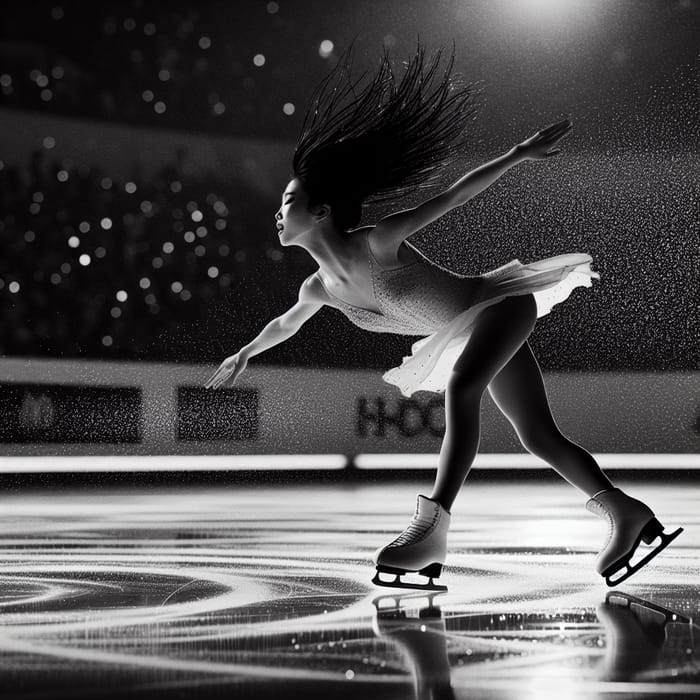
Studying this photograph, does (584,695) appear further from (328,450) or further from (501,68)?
(501,68)

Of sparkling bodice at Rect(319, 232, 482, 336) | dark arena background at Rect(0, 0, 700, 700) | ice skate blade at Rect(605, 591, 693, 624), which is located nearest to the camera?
ice skate blade at Rect(605, 591, 693, 624)

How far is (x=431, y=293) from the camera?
3.43 m

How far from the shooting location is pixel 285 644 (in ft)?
7.97

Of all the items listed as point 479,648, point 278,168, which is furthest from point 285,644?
point 278,168

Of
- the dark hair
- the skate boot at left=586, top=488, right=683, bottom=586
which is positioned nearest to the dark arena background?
the skate boot at left=586, top=488, right=683, bottom=586

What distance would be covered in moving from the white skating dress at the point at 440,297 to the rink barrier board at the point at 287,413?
7984 mm

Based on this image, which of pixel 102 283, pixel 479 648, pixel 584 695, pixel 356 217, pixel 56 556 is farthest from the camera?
pixel 102 283

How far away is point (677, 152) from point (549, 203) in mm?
3108

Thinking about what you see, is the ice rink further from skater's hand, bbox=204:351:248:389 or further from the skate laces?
skater's hand, bbox=204:351:248:389

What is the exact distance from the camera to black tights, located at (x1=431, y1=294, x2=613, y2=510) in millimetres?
3254

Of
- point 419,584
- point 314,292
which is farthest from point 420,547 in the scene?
point 314,292

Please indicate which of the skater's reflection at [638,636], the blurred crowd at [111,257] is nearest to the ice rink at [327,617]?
the skater's reflection at [638,636]

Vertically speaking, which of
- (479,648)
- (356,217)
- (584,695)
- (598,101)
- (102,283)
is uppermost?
(598,101)

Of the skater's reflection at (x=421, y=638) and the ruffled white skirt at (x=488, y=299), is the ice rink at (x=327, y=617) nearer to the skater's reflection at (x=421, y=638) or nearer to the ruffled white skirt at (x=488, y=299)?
the skater's reflection at (x=421, y=638)
